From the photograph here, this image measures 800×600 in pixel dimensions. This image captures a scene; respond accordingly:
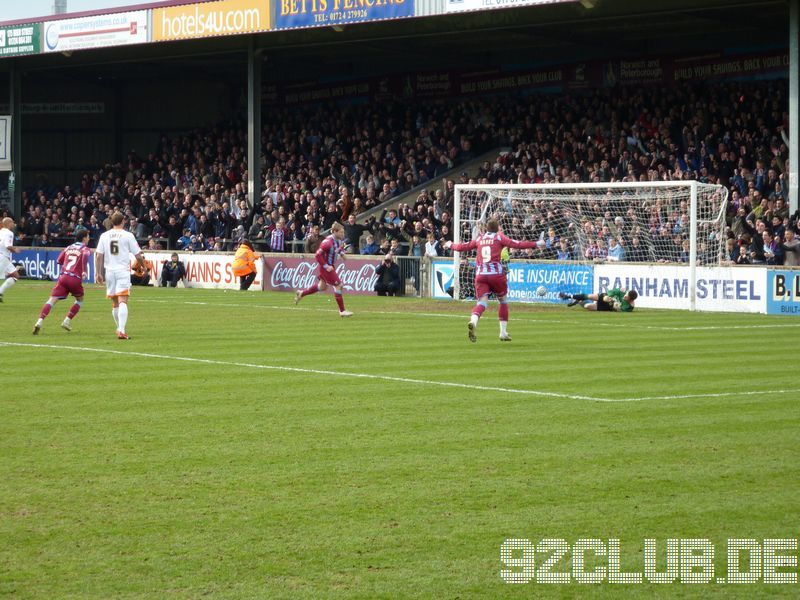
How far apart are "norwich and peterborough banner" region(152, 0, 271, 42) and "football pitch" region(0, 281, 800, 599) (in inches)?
903

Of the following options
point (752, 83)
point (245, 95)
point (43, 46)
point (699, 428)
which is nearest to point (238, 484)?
point (699, 428)

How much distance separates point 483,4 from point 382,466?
26.2 metres

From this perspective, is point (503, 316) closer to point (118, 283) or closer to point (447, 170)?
point (118, 283)

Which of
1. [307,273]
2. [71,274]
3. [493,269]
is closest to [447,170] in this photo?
[307,273]

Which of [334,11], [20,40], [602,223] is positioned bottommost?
[602,223]

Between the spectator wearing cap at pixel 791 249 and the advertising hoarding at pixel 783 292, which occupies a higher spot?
the spectator wearing cap at pixel 791 249

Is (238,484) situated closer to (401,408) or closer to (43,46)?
(401,408)

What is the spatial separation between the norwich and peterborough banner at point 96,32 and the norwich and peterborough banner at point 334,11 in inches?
247

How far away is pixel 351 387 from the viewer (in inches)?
533

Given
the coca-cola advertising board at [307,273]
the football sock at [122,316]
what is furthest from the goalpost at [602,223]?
the football sock at [122,316]

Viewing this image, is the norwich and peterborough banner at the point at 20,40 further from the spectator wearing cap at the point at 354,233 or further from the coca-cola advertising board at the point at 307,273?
the spectator wearing cap at the point at 354,233

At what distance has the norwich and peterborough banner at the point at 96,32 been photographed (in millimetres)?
42312

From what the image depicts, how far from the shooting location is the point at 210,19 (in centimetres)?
4016

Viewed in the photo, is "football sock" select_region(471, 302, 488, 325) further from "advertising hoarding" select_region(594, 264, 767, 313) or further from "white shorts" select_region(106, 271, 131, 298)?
"advertising hoarding" select_region(594, 264, 767, 313)
